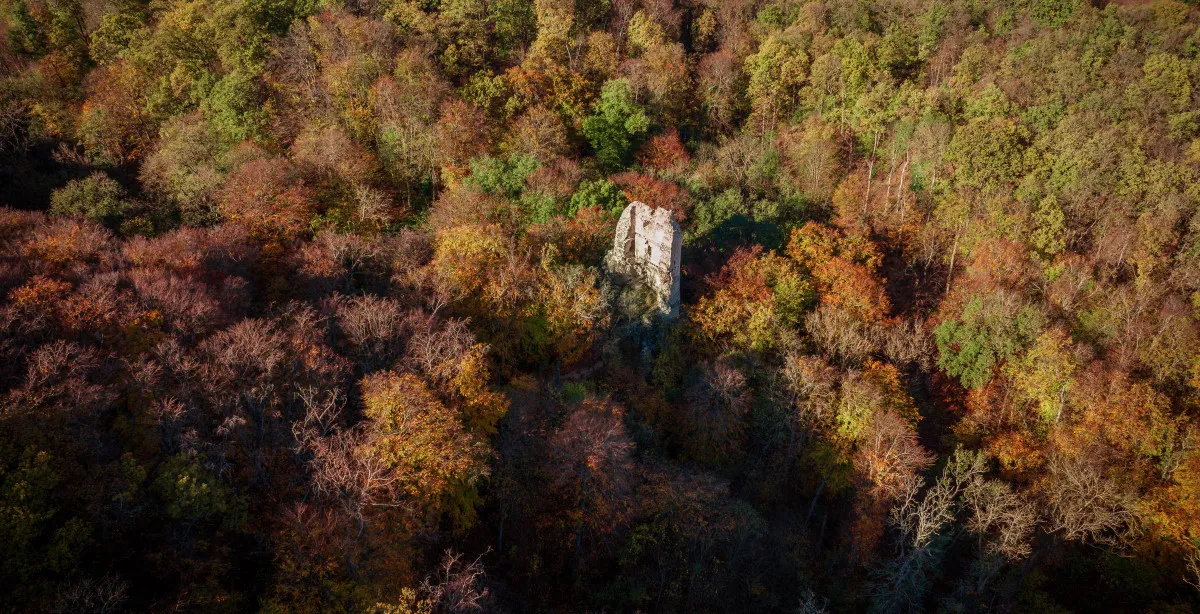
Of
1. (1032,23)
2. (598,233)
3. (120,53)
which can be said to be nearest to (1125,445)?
(598,233)

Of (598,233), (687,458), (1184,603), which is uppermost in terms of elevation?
(598,233)

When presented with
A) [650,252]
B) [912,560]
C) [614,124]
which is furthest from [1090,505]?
[614,124]

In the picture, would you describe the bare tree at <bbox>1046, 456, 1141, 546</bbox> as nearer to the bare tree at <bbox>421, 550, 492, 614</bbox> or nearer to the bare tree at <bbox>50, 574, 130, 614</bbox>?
the bare tree at <bbox>421, 550, 492, 614</bbox>

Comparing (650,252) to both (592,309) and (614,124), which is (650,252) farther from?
(614,124)

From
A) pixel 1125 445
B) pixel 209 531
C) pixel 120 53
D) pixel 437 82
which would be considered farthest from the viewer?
pixel 120 53

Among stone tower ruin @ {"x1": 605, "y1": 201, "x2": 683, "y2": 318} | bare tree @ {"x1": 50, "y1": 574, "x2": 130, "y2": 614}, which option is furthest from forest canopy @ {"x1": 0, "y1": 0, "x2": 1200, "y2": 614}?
stone tower ruin @ {"x1": 605, "y1": 201, "x2": 683, "y2": 318}

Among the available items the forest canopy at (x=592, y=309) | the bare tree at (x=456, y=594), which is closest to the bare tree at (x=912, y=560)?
the forest canopy at (x=592, y=309)

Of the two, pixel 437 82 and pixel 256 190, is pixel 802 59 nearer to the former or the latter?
pixel 437 82
